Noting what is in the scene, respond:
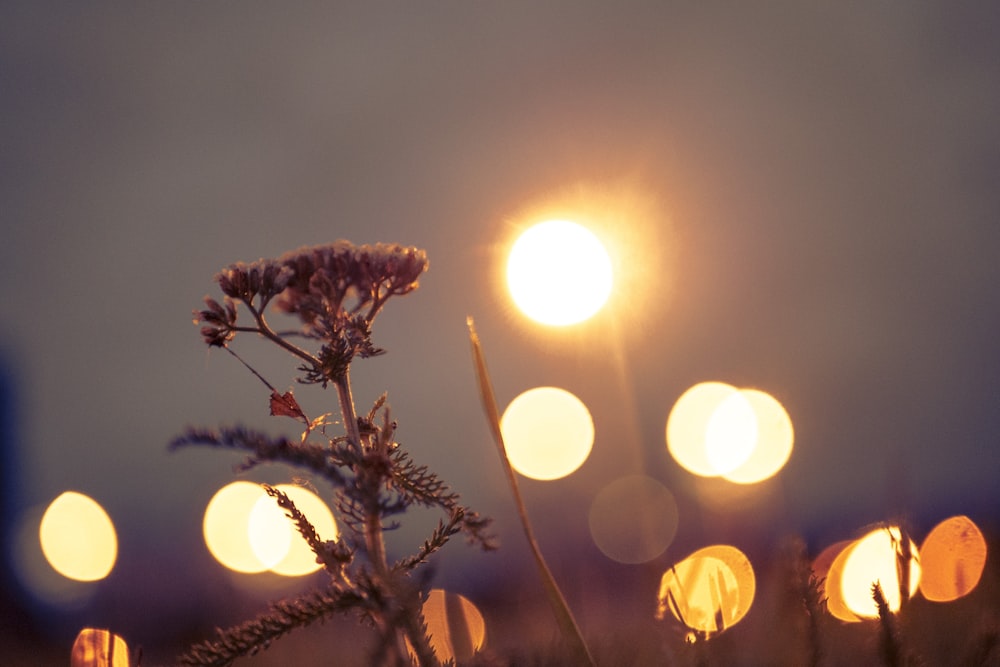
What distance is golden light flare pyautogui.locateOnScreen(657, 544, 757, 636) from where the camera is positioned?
3638 mm

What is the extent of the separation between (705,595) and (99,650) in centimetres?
321

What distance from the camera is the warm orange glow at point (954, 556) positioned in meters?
4.47

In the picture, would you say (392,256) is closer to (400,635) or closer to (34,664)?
(400,635)

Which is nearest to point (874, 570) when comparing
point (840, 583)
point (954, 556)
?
point (954, 556)

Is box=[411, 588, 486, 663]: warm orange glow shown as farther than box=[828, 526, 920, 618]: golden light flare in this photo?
Yes

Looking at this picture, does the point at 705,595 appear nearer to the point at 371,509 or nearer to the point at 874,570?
the point at 874,570

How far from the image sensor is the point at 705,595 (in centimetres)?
396

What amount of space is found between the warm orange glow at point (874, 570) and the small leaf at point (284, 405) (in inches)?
114

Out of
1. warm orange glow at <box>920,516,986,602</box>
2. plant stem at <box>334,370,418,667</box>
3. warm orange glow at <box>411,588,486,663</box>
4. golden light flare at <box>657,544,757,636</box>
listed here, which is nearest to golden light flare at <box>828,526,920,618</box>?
warm orange glow at <box>920,516,986,602</box>

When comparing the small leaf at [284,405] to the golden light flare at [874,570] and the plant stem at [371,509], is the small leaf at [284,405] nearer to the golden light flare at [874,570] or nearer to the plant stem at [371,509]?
the plant stem at [371,509]

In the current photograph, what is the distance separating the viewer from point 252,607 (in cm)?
973

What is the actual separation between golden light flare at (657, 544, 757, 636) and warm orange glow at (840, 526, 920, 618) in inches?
26.1

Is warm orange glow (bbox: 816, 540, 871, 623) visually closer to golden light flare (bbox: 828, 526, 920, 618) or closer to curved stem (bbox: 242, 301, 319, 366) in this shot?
golden light flare (bbox: 828, 526, 920, 618)

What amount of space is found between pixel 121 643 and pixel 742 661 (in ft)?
11.4
